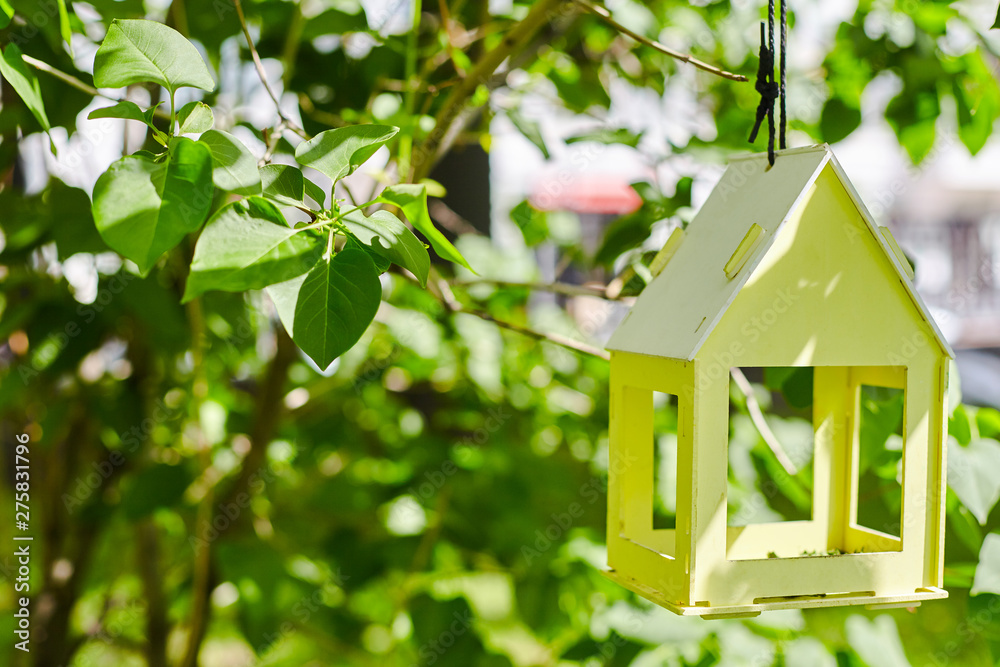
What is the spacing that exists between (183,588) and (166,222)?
41.6 inches

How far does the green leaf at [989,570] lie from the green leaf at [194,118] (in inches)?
31.3

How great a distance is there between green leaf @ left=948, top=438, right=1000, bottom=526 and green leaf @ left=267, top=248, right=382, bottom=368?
64cm

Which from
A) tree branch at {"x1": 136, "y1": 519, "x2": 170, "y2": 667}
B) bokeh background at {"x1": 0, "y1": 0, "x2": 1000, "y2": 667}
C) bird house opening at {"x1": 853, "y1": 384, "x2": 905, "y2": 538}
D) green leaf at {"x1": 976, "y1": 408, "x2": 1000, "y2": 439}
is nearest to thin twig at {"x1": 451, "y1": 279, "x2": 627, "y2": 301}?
bokeh background at {"x1": 0, "y1": 0, "x2": 1000, "y2": 667}

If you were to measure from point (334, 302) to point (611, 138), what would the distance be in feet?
1.99

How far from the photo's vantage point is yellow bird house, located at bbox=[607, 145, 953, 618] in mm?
662

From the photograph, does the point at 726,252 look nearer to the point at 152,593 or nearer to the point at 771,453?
the point at 771,453

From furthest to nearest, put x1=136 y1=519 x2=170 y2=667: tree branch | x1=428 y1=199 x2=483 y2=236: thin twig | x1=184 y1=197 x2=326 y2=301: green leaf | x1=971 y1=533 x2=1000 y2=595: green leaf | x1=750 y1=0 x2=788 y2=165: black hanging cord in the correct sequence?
x1=428 y1=199 x2=483 y2=236: thin twig, x1=136 y1=519 x2=170 y2=667: tree branch, x1=971 y1=533 x2=1000 y2=595: green leaf, x1=750 y1=0 x2=788 y2=165: black hanging cord, x1=184 y1=197 x2=326 y2=301: green leaf

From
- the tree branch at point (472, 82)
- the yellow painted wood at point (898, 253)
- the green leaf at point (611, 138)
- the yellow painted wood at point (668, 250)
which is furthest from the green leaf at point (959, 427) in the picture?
the tree branch at point (472, 82)

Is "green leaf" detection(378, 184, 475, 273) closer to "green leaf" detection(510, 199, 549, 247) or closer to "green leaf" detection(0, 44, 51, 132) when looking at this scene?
"green leaf" detection(0, 44, 51, 132)

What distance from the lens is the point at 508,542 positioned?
1.30 meters

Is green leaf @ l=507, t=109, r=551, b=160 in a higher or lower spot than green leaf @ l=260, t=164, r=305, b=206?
lower

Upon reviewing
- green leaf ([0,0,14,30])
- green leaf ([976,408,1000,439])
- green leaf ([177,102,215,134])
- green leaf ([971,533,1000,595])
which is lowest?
green leaf ([971,533,1000,595])

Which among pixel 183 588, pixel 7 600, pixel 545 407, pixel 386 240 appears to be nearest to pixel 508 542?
pixel 545 407

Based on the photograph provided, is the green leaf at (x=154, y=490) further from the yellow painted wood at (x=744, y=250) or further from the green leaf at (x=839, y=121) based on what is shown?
the green leaf at (x=839, y=121)
